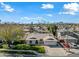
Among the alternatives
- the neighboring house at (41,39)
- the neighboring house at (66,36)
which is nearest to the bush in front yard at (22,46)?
the neighboring house at (41,39)

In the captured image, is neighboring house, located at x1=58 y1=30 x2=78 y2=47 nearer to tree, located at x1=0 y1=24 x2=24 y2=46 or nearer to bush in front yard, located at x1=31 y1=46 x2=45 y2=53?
bush in front yard, located at x1=31 y1=46 x2=45 y2=53

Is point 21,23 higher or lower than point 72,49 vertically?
higher

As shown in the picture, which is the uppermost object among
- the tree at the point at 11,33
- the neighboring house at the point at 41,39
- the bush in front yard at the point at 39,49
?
the tree at the point at 11,33

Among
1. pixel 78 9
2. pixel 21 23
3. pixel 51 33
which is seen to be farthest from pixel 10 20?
pixel 78 9

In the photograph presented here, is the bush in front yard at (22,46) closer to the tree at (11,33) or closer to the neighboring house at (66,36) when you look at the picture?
the tree at (11,33)

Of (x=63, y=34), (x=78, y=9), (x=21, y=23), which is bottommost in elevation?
(x=63, y=34)

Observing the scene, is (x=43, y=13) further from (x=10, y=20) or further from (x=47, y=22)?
(x=10, y=20)

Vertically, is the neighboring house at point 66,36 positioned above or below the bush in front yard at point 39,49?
above

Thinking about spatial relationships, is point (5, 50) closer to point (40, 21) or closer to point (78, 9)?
point (40, 21)

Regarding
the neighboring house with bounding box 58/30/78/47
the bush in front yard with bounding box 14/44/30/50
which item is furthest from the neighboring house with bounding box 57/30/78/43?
the bush in front yard with bounding box 14/44/30/50
